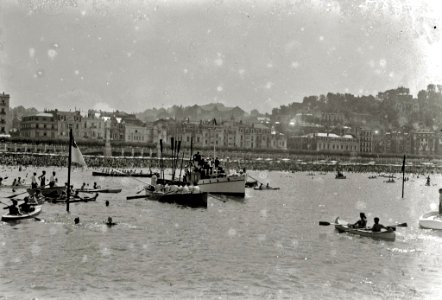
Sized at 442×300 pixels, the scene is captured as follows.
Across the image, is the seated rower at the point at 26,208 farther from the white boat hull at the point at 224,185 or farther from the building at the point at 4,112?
the building at the point at 4,112

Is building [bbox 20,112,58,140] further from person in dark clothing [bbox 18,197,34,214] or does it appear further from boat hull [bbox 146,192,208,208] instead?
person in dark clothing [bbox 18,197,34,214]

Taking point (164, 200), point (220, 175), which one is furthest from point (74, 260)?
point (220, 175)

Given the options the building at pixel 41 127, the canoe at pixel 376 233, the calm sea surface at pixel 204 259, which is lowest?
the calm sea surface at pixel 204 259

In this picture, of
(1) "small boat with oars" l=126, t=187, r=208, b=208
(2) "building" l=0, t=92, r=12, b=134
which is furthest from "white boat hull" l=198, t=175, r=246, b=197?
(2) "building" l=0, t=92, r=12, b=134

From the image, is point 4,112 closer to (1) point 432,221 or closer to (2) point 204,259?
(1) point 432,221

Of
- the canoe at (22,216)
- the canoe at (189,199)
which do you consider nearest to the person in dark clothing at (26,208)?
→ the canoe at (22,216)

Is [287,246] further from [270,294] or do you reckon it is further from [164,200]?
[164,200]
